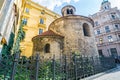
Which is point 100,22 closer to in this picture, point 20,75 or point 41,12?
point 41,12

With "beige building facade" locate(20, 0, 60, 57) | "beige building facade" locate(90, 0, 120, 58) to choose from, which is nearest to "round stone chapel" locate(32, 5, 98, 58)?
"beige building facade" locate(20, 0, 60, 57)

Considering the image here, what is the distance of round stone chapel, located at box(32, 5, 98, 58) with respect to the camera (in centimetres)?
1363

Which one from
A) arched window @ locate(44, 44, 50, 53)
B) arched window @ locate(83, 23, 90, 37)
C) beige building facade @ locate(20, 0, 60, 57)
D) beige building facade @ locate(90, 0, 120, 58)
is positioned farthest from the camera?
beige building facade @ locate(90, 0, 120, 58)

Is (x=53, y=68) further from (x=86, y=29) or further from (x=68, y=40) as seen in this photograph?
(x=86, y=29)

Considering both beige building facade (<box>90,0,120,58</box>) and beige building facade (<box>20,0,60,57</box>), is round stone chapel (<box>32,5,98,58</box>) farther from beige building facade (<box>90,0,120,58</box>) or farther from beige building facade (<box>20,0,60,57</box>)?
beige building facade (<box>90,0,120,58</box>)

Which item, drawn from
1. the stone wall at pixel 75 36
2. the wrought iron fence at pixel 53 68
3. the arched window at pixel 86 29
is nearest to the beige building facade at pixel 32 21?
the stone wall at pixel 75 36

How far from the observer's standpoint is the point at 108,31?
100 ft

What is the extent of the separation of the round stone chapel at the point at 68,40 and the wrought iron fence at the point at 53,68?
3093mm

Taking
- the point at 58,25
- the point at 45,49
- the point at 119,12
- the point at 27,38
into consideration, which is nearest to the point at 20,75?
the point at 45,49

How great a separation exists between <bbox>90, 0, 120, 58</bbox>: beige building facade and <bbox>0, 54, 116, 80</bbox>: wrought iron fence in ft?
60.1

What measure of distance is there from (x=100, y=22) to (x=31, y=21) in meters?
21.4

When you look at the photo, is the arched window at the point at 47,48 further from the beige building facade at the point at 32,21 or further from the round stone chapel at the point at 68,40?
the beige building facade at the point at 32,21

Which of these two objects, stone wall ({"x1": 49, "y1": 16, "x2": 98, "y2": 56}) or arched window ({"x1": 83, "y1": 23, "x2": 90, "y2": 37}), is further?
arched window ({"x1": 83, "y1": 23, "x2": 90, "y2": 37})

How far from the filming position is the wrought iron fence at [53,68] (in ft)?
16.3
